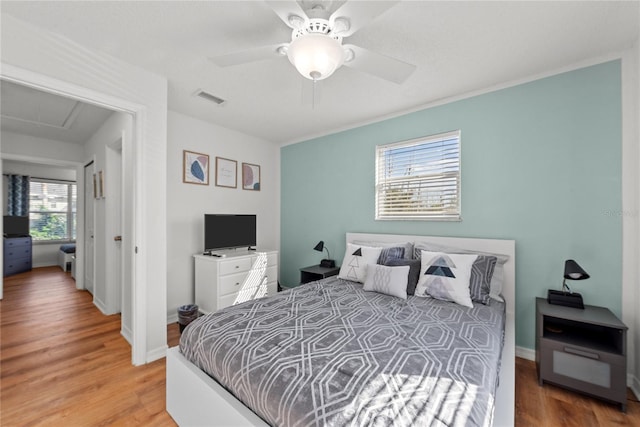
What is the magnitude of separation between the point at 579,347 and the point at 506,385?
2.77ft

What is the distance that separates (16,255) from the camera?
5.55 m

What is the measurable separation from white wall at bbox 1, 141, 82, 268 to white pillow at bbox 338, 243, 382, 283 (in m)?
4.80


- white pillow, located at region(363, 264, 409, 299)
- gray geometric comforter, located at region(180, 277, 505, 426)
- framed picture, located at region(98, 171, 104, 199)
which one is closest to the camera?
gray geometric comforter, located at region(180, 277, 505, 426)

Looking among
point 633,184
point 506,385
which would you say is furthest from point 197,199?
point 633,184

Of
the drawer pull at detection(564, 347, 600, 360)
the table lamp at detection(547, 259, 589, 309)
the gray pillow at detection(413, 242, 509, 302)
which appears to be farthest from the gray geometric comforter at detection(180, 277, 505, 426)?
the table lamp at detection(547, 259, 589, 309)

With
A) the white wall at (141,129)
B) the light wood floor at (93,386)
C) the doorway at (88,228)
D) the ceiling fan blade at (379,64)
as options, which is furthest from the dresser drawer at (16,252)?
the ceiling fan blade at (379,64)

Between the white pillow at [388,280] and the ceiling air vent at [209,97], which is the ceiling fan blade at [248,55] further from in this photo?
the white pillow at [388,280]

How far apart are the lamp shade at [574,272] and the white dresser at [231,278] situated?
3010 mm

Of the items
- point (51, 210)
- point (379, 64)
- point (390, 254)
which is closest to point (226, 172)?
point (390, 254)

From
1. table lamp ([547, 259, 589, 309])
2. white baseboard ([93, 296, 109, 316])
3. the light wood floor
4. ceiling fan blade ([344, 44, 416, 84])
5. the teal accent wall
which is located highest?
ceiling fan blade ([344, 44, 416, 84])

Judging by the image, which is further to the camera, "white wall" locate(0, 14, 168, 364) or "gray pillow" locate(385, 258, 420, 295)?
"gray pillow" locate(385, 258, 420, 295)

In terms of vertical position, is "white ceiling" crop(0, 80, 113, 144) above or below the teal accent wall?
above

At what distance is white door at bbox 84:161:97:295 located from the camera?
408 cm

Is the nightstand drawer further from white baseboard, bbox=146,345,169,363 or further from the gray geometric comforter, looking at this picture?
white baseboard, bbox=146,345,169,363
